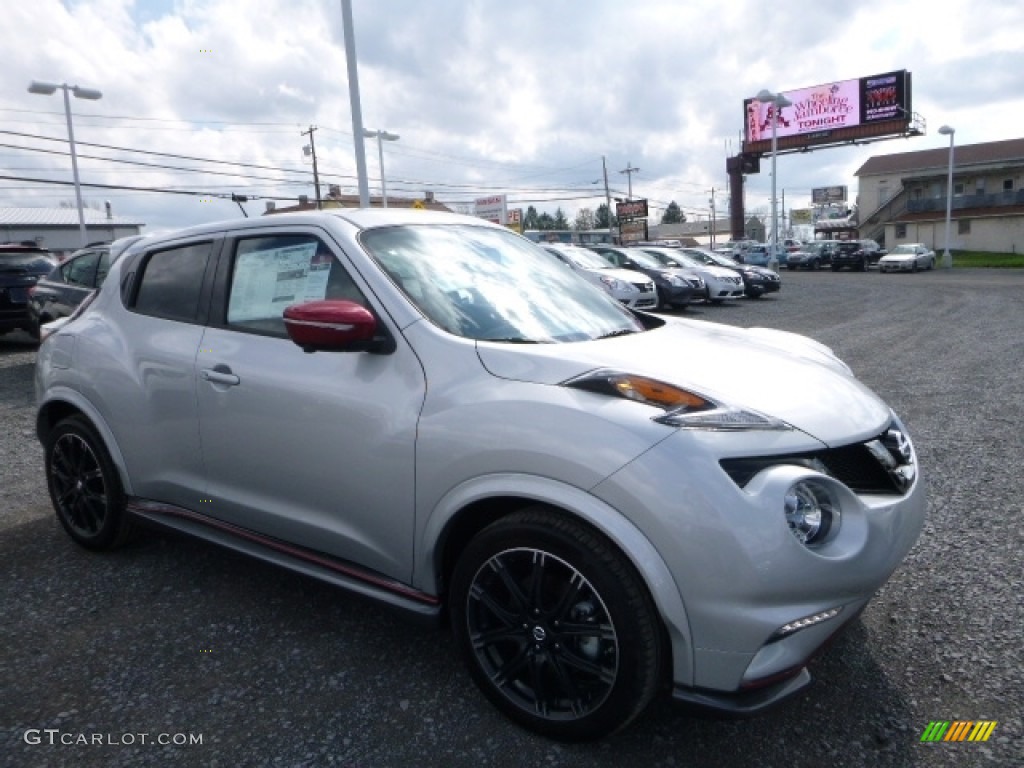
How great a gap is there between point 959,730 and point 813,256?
41.1 metres

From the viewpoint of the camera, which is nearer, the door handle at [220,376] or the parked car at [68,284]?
the door handle at [220,376]

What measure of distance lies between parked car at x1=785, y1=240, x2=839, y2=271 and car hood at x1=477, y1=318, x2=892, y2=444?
40.0m

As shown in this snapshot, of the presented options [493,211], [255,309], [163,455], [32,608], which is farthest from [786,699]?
[493,211]

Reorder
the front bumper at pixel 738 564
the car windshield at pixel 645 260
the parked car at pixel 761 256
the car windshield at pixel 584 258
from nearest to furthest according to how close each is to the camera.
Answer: the front bumper at pixel 738 564
the car windshield at pixel 584 258
the car windshield at pixel 645 260
the parked car at pixel 761 256

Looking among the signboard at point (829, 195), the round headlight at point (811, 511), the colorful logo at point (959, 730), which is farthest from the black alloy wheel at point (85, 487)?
the signboard at point (829, 195)

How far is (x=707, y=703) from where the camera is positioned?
6.73ft

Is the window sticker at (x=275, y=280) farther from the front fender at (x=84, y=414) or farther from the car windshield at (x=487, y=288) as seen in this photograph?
the front fender at (x=84, y=414)

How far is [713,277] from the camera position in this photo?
18.3 m

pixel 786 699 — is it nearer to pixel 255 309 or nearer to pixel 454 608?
pixel 454 608

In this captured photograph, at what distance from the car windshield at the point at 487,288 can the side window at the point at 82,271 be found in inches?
344

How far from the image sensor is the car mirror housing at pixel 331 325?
2469 millimetres

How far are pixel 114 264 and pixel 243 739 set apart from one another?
262cm

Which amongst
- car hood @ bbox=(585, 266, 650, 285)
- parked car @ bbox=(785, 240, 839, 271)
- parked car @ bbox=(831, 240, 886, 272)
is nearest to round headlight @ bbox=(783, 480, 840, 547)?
car hood @ bbox=(585, 266, 650, 285)

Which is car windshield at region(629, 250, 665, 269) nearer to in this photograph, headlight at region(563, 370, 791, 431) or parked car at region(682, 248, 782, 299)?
parked car at region(682, 248, 782, 299)
